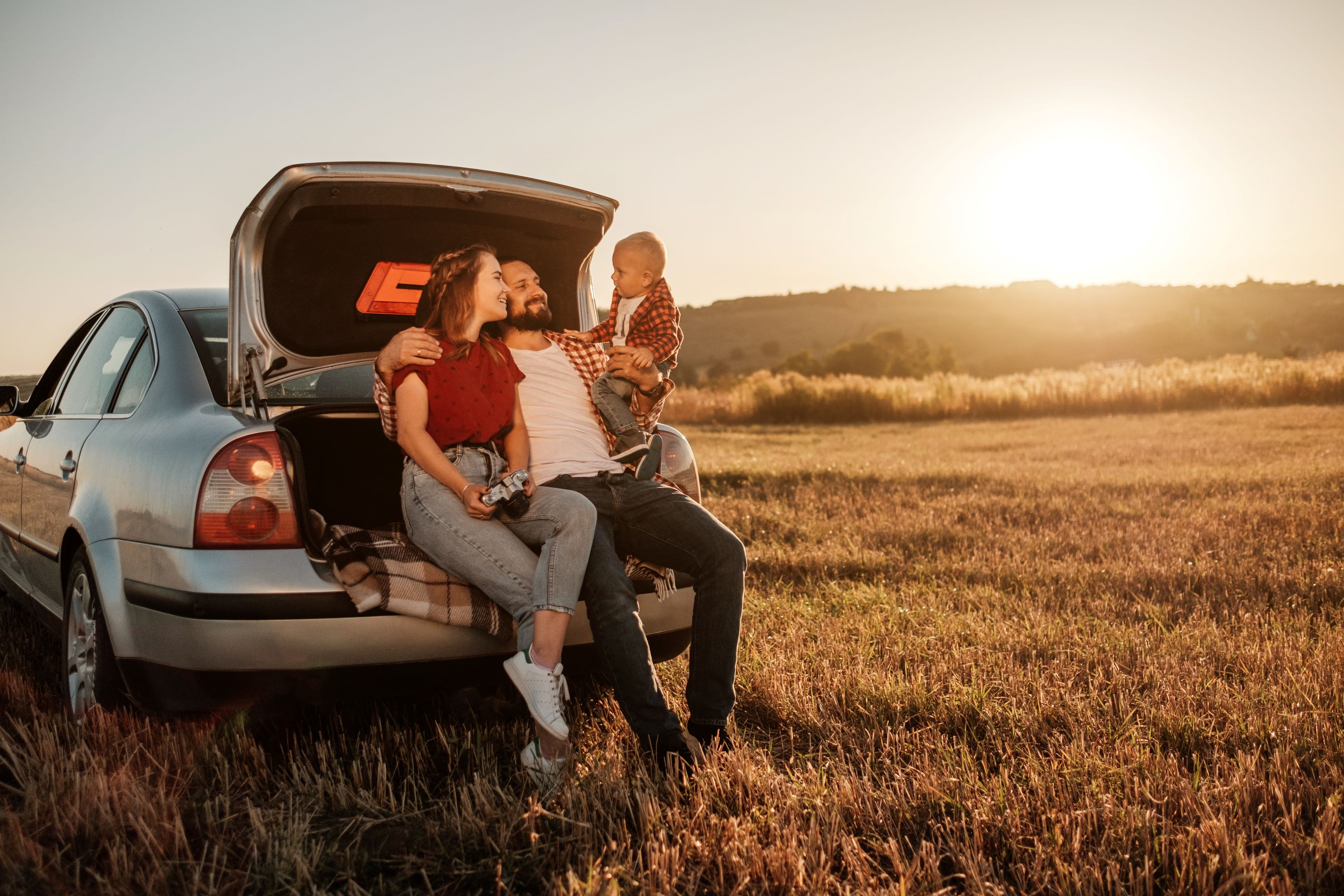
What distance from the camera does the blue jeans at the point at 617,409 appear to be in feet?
11.9

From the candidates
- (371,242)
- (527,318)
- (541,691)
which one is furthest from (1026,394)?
(541,691)

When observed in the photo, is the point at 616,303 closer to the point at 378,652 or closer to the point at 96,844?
the point at 378,652

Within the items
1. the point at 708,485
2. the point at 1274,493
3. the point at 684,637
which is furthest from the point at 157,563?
the point at 1274,493

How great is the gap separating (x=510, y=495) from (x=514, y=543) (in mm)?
148

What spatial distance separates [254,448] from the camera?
9.94 ft

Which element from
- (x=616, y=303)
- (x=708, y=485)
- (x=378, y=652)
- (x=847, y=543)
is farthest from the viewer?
(x=708, y=485)

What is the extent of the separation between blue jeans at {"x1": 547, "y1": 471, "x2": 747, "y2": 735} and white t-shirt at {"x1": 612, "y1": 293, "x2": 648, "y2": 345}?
24.2 inches

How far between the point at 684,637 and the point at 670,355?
41.3 inches

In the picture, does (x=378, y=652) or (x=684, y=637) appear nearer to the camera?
(x=378, y=652)

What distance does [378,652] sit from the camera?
2.95 meters

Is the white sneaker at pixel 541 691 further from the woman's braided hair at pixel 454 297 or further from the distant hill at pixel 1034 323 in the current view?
the distant hill at pixel 1034 323

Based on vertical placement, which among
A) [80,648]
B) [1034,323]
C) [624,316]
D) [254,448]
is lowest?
[80,648]

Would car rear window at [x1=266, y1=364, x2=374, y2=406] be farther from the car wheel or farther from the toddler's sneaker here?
the toddler's sneaker

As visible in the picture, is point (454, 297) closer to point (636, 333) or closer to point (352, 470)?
point (636, 333)
